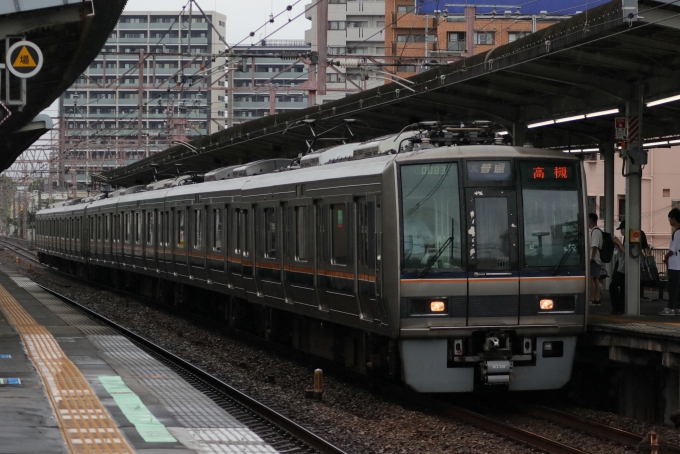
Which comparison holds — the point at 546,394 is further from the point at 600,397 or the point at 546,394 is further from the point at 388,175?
the point at 388,175

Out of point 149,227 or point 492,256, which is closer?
point 492,256

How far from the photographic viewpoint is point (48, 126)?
2506 centimetres

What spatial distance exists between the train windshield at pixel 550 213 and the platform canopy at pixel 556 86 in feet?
4.73

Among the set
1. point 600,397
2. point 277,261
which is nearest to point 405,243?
point 600,397

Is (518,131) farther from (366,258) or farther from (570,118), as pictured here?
(366,258)

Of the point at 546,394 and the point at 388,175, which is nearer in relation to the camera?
the point at 388,175

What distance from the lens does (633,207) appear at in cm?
1338

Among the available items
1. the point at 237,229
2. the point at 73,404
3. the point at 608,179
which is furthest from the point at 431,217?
the point at 608,179

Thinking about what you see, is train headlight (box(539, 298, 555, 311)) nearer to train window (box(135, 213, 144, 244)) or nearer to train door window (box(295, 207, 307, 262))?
train door window (box(295, 207, 307, 262))

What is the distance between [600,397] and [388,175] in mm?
4117

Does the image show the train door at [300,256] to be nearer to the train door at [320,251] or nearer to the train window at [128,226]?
the train door at [320,251]

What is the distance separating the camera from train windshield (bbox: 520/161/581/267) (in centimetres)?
1085

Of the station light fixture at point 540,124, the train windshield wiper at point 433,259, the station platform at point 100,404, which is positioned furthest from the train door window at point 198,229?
the train windshield wiper at point 433,259

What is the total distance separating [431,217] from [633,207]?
12.5ft
